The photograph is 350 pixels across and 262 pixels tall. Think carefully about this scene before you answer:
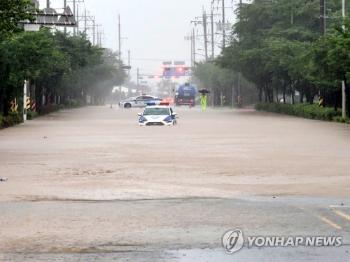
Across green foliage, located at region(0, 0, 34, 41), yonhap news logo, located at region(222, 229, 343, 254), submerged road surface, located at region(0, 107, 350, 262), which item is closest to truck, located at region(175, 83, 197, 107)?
submerged road surface, located at region(0, 107, 350, 262)

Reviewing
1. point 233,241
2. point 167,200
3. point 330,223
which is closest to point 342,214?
point 330,223

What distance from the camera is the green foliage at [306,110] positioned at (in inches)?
1917

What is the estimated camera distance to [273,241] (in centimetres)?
911

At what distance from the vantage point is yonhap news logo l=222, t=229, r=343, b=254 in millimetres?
8836

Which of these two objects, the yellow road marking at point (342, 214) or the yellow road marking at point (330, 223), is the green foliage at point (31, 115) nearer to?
the yellow road marking at point (342, 214)

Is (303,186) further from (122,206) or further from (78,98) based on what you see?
(78,98)

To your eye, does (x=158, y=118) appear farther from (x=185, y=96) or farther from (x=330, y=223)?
(x=185, y=96)

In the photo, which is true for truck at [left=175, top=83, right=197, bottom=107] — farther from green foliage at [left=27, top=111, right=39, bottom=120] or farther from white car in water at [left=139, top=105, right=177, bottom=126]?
white car in water at [left=139, top=105, right=177, bottom=126]

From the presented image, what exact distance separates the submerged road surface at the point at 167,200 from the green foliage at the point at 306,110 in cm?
2305

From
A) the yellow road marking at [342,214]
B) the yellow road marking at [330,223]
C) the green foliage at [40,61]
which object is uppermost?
the green foliage at [40,61]

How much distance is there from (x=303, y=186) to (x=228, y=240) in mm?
6144

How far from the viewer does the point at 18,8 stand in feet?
76.1

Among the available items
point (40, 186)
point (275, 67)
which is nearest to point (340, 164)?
point (40, 186)

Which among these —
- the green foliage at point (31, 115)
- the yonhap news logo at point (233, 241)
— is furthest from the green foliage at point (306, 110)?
the yonhap news logo at point (233, 241)
